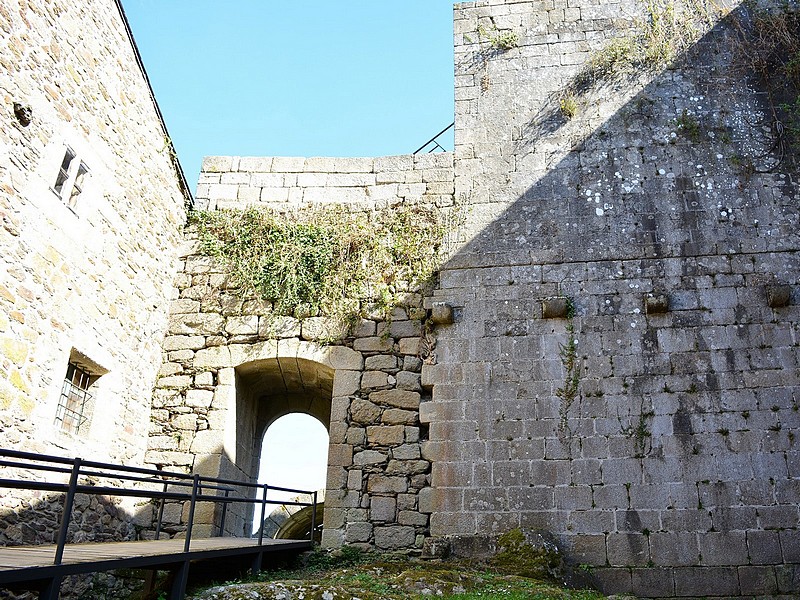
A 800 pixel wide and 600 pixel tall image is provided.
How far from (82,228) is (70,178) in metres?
0.49

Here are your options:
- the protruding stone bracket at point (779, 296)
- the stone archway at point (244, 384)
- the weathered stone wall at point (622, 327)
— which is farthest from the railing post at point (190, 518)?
the protruding stone bracket at point (779, 296)

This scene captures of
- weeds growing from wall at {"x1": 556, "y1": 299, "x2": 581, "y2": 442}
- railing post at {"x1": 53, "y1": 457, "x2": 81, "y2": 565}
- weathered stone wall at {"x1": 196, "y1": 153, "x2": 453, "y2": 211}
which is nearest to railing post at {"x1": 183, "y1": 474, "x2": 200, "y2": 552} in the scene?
railing post at {"x1": 53, "y1": 457, "x2": 81, "y2": 565}

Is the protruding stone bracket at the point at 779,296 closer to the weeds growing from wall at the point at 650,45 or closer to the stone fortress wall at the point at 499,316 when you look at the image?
the stone fortress wall at the point at 499,316

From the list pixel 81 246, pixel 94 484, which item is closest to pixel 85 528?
pixel 94 484

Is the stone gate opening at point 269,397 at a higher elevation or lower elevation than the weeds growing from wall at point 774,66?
lower

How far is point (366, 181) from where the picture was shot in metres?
9.16

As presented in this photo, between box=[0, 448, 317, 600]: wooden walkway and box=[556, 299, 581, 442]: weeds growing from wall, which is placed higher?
box=[556, 299, 581, 442]: weeds growing from wall

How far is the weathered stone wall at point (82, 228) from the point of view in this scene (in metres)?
5.66

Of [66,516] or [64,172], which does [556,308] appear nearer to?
[64,172]

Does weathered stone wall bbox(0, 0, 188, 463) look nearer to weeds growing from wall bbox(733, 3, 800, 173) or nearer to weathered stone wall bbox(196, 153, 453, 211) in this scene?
weathered stone wall bbox(196, 153, 453, 211)

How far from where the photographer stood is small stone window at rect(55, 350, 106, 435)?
6.65 meters

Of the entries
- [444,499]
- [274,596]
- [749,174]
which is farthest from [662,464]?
[274,596]

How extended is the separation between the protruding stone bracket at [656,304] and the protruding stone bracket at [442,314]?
2.20 m

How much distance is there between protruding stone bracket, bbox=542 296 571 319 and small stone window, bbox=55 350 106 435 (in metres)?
4.89
